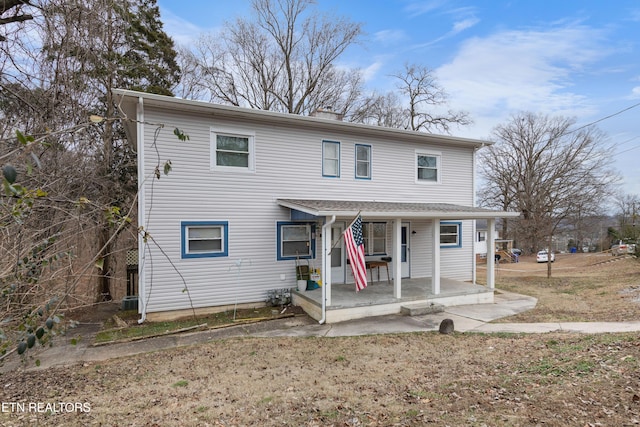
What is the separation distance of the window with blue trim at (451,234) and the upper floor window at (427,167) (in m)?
1.69

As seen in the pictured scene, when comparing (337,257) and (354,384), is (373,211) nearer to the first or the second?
(337,257)

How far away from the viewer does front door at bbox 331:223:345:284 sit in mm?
10531

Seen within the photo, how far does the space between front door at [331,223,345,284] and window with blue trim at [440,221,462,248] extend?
3.93 meters

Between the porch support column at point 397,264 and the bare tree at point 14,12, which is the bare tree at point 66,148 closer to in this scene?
the bare tree at point 14,12

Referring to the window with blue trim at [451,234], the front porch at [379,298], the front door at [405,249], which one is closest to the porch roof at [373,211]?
the window with blue trim at [451,234]

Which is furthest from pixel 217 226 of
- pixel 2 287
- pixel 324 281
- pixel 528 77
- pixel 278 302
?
pixel 528 77

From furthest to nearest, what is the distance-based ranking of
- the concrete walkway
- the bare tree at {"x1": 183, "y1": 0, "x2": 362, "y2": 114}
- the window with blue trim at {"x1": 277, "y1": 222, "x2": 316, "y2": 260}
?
the bare tree at {"x1": 183, "y1": 0, "x2": 362, "y2": 114}
the window with blue trim at {"x1": 277, "y1": 222, "x2": 316, "y2": 260}
the concrete walkway

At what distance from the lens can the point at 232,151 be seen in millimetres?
9133

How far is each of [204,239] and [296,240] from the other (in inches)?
102

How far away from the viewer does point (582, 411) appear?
3357mm

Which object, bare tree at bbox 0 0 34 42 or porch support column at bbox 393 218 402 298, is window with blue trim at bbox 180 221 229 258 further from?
bare tree at bbox 0 0 34 42

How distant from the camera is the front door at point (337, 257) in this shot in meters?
10.5

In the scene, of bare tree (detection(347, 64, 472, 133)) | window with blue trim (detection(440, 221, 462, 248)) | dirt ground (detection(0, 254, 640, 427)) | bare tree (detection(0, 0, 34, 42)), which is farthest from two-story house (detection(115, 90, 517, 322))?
bare tree (detection(347, 64, 472, 133))

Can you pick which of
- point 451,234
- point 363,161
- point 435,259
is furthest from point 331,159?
point 451,234
